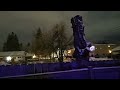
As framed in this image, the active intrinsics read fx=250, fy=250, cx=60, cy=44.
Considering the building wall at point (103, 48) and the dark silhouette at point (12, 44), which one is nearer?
the dark silhouette at point (12, 44)

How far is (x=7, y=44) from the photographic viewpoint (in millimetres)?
76250

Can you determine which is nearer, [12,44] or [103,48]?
[12,44]

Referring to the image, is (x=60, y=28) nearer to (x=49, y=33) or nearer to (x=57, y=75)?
(x=49, y=33)

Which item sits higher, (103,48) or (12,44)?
(12,44)

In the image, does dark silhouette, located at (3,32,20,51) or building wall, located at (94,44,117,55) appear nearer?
dark silhouette, located at (3,32,20,51)
